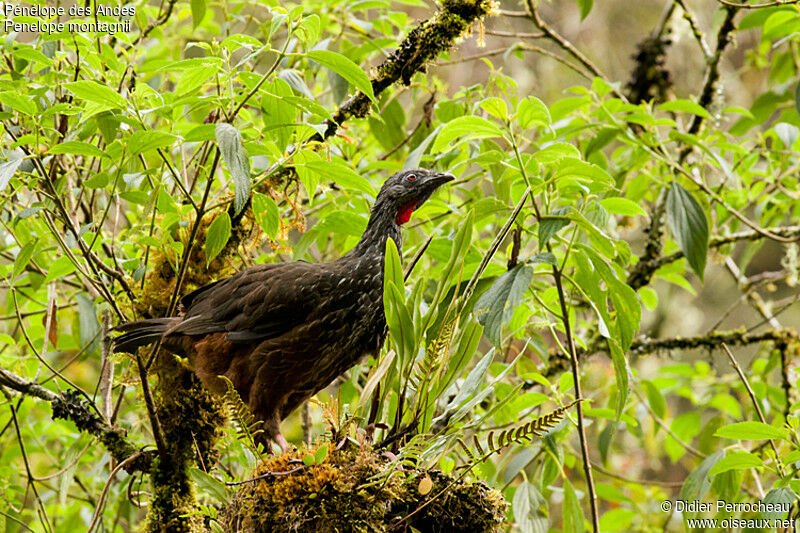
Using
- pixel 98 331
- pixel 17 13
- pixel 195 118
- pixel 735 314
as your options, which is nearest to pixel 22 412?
pixel 98 331

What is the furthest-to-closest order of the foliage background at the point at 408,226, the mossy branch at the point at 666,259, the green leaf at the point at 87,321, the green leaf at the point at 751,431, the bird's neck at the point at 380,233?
the mossy branch at the point at 666,259
the green leaf at the point at 87,321
the bird's neck at the point at 380,233
the green leaf at the point at 751,431
the foliage background at the point at 408,226

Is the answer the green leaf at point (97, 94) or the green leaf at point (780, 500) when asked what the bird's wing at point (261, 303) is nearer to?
the green leaf at point (97, 94)

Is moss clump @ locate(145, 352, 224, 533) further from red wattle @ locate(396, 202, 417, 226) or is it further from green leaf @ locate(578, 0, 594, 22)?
green leaf @ locate(578, 0, 594, 22)

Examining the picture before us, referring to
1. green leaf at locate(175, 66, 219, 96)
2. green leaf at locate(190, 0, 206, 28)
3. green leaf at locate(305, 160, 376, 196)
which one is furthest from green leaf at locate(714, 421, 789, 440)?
green leaf at locate(190, 0, 206, 28)

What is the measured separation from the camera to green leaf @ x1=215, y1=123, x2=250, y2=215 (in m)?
1.61

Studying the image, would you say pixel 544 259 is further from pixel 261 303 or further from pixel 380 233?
pixel 261 303

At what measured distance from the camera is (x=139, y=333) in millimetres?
2082

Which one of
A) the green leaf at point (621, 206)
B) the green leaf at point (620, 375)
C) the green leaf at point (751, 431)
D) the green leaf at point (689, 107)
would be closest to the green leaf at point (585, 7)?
the green leaf at point (689, 107)

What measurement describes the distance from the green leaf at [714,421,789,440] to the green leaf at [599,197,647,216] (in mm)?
609

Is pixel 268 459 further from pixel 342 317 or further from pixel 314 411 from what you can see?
pixel 314 411

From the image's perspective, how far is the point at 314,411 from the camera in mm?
3824

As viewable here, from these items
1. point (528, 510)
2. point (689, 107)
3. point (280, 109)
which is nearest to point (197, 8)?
point (280, 109)

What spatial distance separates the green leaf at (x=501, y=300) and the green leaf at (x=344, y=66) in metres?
0.55

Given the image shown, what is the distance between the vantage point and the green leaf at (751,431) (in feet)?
6.39
